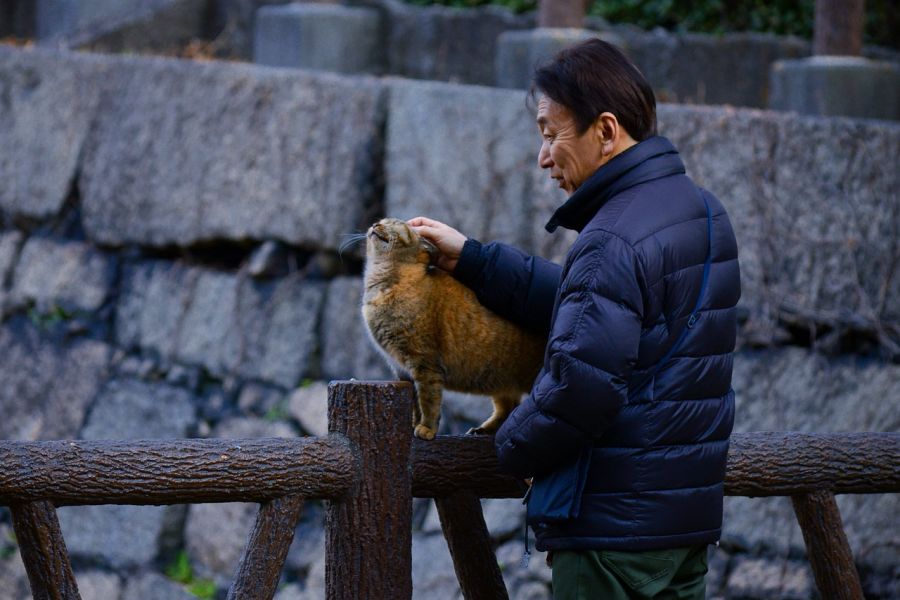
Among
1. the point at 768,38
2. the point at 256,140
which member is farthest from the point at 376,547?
the point at 768,38

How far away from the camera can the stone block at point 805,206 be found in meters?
4.89

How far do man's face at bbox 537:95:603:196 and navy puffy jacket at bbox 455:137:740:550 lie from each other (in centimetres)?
7

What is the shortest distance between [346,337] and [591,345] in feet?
12.3

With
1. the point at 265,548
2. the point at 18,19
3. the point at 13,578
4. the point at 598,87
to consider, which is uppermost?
the point at 598,87

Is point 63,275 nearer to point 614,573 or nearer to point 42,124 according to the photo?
point 42,124

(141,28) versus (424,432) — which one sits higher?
(141,28)

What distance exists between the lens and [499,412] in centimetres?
326

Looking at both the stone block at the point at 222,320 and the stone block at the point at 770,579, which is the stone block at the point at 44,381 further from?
the stone block at the point at 770,579

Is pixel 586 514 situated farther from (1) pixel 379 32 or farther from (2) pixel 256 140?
(1) pixel 379 32

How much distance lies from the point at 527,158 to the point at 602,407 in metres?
3.27

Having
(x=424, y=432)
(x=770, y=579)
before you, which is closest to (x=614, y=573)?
(x=424, y=432)

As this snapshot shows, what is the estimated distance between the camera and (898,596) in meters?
4.61

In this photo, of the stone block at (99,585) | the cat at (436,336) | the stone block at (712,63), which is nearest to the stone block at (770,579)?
the cat at (436,336)

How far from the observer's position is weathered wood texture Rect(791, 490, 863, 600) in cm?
325
